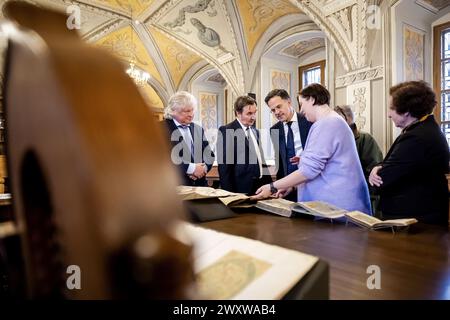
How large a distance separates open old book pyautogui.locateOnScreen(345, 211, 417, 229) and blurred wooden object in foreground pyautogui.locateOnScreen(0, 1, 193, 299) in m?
1.16

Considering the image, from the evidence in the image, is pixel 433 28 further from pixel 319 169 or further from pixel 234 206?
pixel 234 206

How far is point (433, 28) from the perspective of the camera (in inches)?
224

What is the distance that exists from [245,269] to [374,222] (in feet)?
2.94

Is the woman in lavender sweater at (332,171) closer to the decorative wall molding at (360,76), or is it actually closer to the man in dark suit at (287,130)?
the man in dark suit at (287,130)

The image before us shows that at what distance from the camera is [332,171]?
196cm

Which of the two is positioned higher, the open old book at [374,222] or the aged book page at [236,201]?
the aged book page at [236,201]

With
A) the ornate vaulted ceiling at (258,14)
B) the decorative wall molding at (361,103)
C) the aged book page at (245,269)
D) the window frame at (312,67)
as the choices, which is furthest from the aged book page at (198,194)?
the window frame at (312,67)

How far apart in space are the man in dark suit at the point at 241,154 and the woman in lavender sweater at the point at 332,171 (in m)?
1.41

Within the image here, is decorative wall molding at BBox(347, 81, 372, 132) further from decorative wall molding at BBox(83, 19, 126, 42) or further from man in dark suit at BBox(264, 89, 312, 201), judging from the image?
decorative wall molding at BBox(83, 19, 126, 42)

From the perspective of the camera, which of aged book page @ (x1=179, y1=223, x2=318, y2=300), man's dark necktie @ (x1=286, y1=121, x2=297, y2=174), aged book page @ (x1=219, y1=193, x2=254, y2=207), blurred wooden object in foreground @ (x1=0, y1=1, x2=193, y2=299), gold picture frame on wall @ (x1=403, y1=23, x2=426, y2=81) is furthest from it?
gold picture frame on wall @ (x1=403, y1=23, x2=426, y2=81)

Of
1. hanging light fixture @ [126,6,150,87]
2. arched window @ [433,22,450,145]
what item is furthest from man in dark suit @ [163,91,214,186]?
hanging light fixture @ [126,6,150,87]

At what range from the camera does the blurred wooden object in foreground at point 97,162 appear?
10.4 inches

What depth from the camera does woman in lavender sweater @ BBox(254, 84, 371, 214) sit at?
1914 mm
